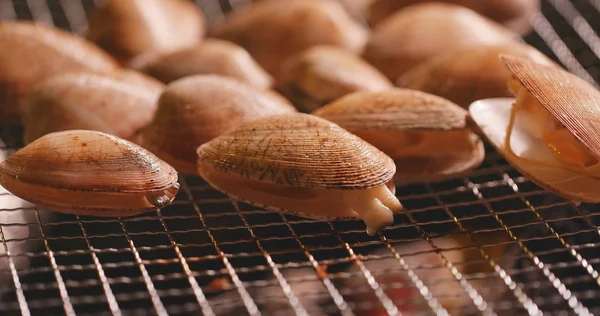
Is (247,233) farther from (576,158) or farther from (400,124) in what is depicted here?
(576,158)

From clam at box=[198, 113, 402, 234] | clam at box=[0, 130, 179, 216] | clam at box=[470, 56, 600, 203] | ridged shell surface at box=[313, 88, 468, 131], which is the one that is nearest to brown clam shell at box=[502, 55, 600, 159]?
clam at box=[470, 56, 600, 203]

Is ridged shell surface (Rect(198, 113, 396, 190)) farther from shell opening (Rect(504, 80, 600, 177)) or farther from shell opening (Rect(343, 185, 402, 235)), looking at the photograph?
shell opening (Rect(504, 80, 600, 177))

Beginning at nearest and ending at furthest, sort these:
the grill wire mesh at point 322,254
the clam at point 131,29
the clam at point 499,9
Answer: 1. the grill wire mesh at point 322,254
2. the clam at point 131,29
3. the clam at point 499,9

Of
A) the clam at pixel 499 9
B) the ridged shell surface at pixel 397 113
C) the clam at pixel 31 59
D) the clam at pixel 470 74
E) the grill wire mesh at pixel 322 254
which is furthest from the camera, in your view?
the clam at pixel 499 9

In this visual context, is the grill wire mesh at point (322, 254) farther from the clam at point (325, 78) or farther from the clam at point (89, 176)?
the clam at point (325, 78)

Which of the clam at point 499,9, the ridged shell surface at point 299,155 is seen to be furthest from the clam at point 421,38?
the ridged shell surface at point 299,155

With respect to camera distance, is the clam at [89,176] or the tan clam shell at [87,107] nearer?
the clam at [89,176]


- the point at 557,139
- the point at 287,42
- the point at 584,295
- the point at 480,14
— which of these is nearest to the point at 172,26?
the point at 287,42
